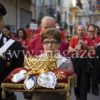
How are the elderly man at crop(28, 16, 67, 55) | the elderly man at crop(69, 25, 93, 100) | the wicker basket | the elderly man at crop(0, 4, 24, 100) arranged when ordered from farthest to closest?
the elderly man at crop(69, 25, 93, 100)
the elderly man at crop(28, 16, 67, 55)
the elderly man at crop(0, 4, 24, 100)
the wicker basket

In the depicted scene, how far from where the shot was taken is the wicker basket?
4.16 metres

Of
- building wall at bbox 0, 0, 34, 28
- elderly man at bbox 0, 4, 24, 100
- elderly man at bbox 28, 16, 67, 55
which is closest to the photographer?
elderly man at bbox 0, 4, 24, 100

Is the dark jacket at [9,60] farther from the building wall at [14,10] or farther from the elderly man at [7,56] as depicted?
the building wall at [14,10]

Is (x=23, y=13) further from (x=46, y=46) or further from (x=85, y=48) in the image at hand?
(x=46, y=46)

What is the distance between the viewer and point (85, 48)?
9.70m

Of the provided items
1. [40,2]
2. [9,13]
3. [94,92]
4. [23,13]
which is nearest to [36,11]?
[40,2]

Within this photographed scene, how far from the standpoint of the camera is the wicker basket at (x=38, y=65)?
4.16m

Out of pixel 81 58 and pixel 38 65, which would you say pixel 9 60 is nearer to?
pixel 38 65

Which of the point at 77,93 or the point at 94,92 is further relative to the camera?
the point at 94,92

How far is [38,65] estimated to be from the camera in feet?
13.6

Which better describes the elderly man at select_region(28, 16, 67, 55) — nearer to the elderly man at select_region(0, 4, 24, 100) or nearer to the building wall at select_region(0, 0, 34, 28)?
Result: the elderly man at select_region(0, 4, 24, 100)

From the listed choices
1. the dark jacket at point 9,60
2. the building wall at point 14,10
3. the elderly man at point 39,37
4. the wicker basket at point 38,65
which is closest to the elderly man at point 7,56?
the dark jacket at point 9,60

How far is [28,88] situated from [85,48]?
571 cm

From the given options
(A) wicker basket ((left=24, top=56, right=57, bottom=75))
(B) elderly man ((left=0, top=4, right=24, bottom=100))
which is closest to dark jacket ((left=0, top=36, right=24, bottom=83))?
(B) elderly man ((left=0, top=4, right=24, bottom=100))
